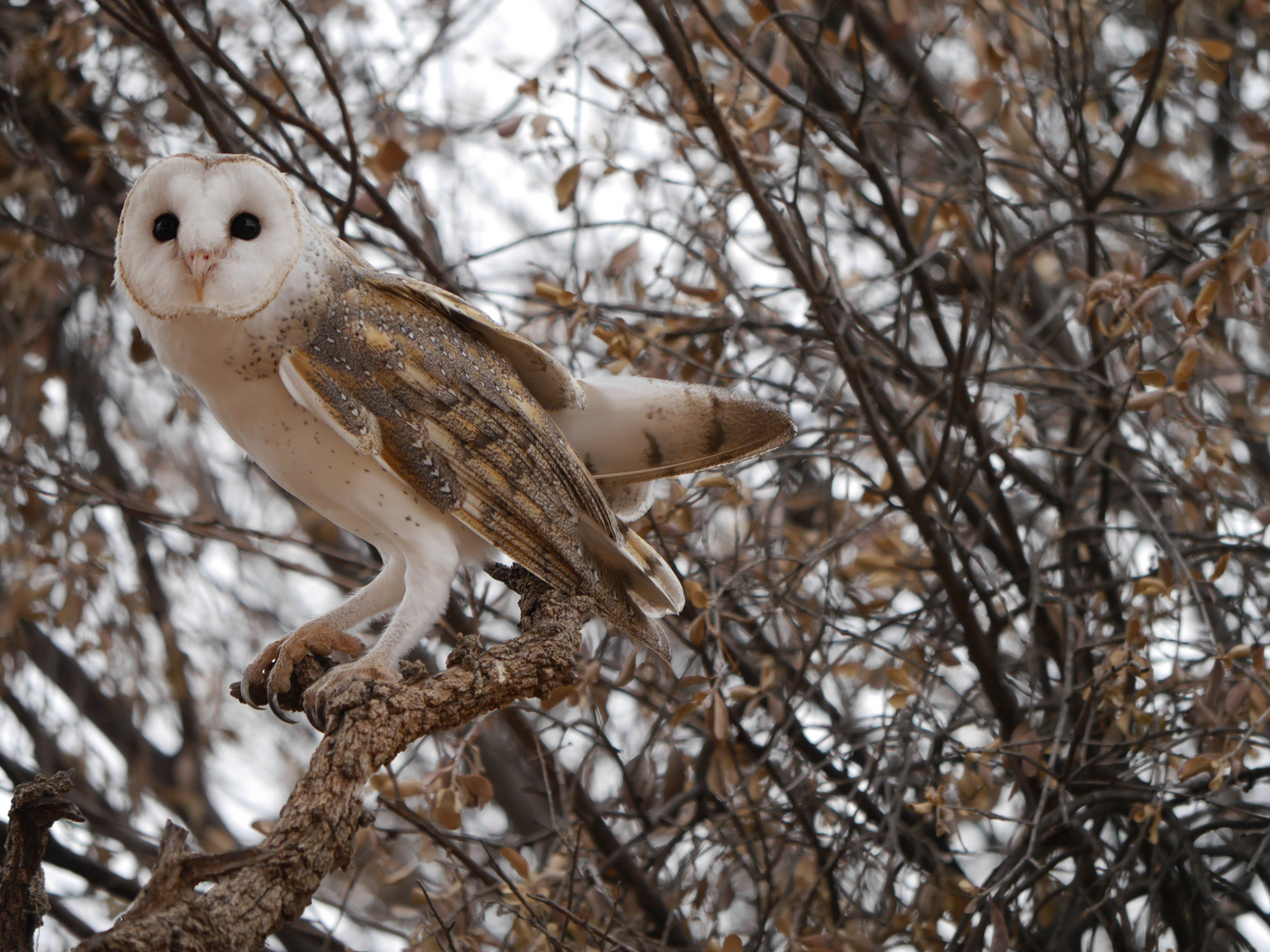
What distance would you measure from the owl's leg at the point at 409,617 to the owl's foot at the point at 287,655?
116 millimetres

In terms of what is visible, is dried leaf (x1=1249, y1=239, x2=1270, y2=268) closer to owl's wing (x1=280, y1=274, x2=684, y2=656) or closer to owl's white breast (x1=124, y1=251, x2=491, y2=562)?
owl's wing (x1=280, y1=274, x2=684, y2=656)

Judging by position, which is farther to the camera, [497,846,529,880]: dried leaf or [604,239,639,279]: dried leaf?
[604,239,639,279]: dried leaf

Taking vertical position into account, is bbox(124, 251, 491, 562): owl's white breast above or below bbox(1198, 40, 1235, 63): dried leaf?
below

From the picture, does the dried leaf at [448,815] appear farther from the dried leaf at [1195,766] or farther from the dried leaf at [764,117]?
the dried leaf at [764,117]

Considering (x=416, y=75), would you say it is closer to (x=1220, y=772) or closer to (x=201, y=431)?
(x=201, y=431)

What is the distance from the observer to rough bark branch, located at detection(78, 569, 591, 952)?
1302 millimetres

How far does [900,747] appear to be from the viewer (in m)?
3.08

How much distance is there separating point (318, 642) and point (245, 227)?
29.8 inches

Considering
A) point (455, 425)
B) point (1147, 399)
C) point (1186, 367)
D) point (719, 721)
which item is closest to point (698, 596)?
point (719, 721)

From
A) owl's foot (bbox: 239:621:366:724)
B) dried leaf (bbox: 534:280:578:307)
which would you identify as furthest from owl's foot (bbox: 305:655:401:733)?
dried leaf (bbox: 534:280:578:307)

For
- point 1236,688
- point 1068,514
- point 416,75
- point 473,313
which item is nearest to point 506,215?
point 416,75

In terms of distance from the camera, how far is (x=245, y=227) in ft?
6.03

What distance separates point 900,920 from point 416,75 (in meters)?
3.20

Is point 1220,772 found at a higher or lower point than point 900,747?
lower
